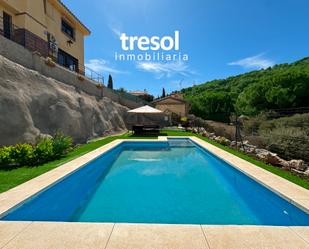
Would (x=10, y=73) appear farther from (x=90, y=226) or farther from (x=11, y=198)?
(x=90, y=226)

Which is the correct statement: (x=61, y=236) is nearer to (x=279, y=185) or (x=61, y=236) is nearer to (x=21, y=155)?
(x=279, y=185)

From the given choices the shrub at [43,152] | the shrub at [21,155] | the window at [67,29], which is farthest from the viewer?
the window at [67,29]

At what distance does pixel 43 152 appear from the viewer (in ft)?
23.2

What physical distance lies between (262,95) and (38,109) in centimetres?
3124

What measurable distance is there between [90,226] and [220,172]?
16.9ft

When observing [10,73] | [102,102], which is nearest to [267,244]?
[10,73]

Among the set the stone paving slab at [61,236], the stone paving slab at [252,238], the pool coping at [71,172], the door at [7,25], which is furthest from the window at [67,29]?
the stone paving slab at [252,238]

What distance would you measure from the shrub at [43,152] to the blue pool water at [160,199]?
1.57m

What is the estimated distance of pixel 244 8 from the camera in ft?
47.2

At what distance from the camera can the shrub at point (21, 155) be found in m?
6.53

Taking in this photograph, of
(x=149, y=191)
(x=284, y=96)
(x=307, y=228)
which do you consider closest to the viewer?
(x=307, y=228)

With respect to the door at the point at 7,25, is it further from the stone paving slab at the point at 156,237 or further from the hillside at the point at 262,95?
the hillside at the point at 262,95

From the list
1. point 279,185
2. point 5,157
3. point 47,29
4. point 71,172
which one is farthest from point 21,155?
point 47,29

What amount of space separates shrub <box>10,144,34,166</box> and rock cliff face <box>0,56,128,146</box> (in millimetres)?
1728
